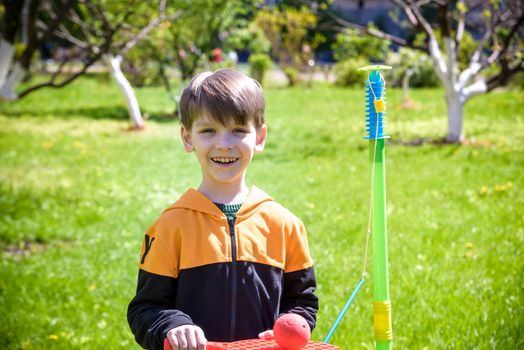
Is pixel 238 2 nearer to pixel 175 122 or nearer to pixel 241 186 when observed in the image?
pixel 175 122

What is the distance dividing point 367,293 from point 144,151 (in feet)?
23.7

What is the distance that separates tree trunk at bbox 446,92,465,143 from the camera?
10820mm

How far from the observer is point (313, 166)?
9.42 meters

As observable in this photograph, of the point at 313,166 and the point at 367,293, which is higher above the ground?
the point at 313,166

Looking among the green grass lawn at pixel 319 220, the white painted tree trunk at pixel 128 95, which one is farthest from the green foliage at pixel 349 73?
the white painted tree trunk at pixel 128 95

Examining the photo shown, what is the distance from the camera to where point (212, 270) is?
86.7 inches

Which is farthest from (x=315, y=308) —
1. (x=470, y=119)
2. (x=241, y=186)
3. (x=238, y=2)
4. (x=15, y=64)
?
(x=238, y=2)

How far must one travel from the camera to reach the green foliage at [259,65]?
22688mm

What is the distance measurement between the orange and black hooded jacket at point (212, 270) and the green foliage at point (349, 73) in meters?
20.0

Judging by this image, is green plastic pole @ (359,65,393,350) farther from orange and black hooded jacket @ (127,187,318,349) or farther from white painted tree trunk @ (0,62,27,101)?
white painted tree trunk @ (0,62,27,101)

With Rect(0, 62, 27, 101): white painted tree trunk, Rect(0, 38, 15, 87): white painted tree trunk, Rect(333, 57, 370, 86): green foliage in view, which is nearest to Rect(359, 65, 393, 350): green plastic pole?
Rect(0, 38, 15, 87): white painted tree trunk

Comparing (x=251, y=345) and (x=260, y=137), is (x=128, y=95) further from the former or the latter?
(x=251, y=345)

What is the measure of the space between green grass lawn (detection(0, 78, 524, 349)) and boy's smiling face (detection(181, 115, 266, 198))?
6.21 ft

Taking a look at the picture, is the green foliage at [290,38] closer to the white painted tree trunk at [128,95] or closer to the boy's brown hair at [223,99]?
the white painted tree trunk at [128,95]
